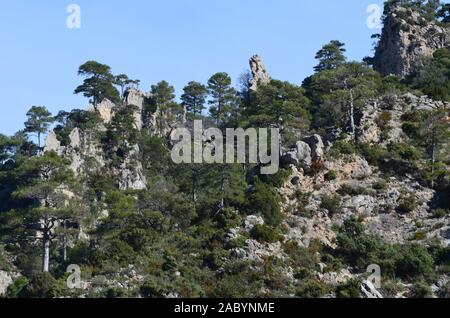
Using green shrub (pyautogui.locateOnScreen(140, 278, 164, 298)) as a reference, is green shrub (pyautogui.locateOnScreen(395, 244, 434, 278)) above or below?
above

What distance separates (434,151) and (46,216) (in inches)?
1116

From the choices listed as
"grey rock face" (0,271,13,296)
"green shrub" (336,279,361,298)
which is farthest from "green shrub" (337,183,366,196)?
"grey rock face" (0,271,13,296)

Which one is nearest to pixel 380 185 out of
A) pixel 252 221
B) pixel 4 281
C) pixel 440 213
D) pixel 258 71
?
pixel 440 213

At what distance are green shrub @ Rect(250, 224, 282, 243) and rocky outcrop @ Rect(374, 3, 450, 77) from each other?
1404 inches

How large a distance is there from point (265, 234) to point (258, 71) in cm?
4377

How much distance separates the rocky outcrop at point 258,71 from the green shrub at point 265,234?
41.0 metres

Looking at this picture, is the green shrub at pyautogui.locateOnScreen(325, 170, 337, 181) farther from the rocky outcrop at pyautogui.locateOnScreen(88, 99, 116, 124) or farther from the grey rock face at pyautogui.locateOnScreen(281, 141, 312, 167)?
the rocky outcrop at pyautogui.locateOnScreen(88, 99, 116, 124)

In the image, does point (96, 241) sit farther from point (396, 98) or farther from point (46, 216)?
point (396, 98)

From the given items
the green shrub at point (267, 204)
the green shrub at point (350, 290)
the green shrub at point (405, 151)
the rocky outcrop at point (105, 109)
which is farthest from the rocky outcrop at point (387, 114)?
the rocky outcrop at point (105, 109)

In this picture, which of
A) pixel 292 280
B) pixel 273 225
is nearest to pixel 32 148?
pixel 273 225

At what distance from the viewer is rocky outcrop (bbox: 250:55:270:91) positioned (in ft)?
302

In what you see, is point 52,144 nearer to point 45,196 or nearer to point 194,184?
point 45,196

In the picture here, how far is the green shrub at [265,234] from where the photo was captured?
51781 millimetres

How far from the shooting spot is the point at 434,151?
6106 centimetres
